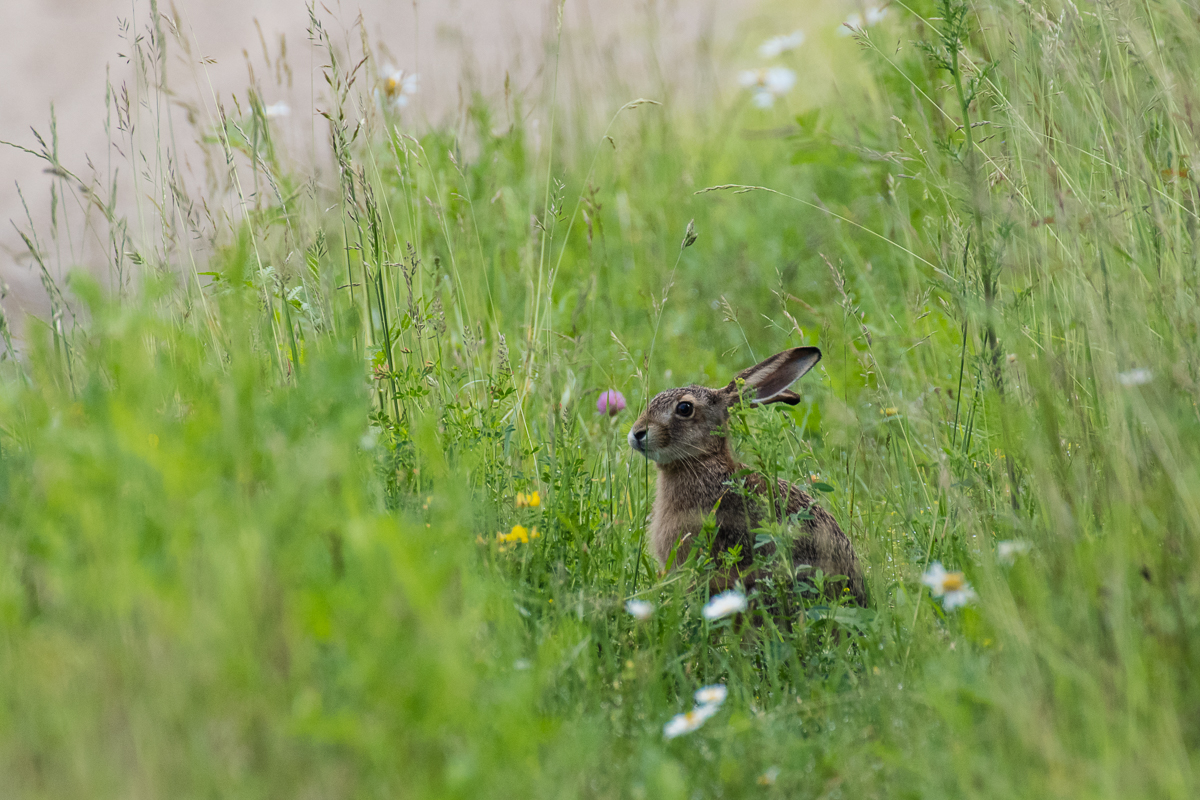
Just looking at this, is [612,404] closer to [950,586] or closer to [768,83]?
[950,586]

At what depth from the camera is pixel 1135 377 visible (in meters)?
2.22

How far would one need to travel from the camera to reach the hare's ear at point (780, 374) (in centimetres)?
361

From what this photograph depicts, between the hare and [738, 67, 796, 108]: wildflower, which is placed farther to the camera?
[738, 67, 796, 108]: wildflower

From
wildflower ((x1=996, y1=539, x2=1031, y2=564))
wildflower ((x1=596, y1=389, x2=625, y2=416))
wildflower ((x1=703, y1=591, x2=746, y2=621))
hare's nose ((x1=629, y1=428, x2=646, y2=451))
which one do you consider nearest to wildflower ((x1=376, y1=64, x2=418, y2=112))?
wildflower ((x1=596, y1=389, x2=625, y2=416))

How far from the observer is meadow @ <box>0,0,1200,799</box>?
1641 millimetres

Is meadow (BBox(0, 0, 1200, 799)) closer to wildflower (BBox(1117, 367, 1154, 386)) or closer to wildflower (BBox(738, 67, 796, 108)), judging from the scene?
wildflower (BBox(1117, 367, 1154, 386))

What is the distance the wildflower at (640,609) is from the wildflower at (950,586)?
62 cm

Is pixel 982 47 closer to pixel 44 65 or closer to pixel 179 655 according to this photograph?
pixel 179 655

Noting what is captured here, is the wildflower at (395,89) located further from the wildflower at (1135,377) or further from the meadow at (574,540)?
the wildflower at (1135,377)

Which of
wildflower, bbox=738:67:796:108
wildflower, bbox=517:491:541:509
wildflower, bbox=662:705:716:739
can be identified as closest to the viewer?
wildflower, bbox=662:705:716:739

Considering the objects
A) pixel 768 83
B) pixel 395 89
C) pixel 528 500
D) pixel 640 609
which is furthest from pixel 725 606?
pixel 768 83

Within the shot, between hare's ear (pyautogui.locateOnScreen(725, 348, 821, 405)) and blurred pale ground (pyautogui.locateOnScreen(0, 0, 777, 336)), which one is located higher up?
blurred pale ground (pyautogui.locateOnScreen(0, 0, 777, 336))

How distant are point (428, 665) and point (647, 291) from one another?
3.72m

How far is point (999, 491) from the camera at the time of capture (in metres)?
3.01
